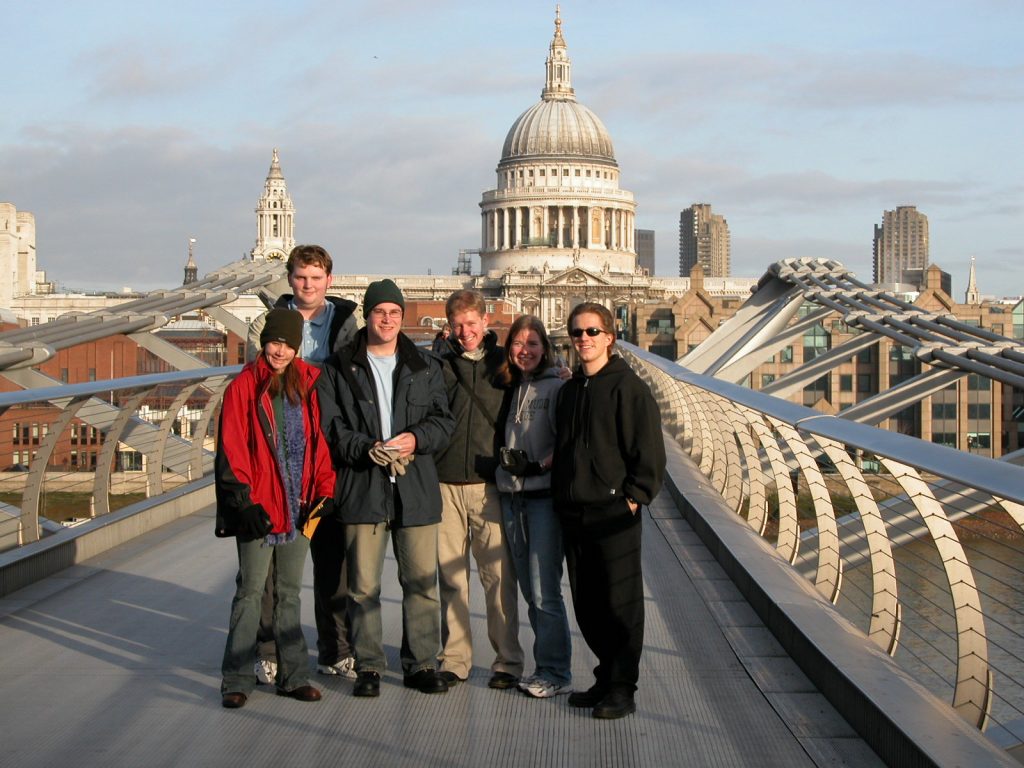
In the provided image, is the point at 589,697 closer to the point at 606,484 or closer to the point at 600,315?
the point at 606,484

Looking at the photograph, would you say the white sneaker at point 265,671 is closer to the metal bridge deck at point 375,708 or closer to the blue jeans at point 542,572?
the metal bridge deck at point 375,708

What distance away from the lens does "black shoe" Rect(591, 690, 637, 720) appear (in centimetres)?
490

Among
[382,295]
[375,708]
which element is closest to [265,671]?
[375,708]

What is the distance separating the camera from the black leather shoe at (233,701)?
16.4 feet

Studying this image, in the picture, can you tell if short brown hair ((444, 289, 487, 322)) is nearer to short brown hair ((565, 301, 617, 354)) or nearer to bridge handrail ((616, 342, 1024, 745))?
short brown hair ((565, 301, 617, 354))

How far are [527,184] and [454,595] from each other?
137m

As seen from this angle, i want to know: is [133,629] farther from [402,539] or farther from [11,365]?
[11,365]

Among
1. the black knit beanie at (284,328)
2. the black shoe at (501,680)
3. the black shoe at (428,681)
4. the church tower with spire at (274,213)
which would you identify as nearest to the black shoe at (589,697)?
the black shoe at (501,680)

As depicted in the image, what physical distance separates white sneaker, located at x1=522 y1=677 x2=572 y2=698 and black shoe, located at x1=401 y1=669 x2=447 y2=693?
0.27m

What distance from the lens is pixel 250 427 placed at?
17.0ft

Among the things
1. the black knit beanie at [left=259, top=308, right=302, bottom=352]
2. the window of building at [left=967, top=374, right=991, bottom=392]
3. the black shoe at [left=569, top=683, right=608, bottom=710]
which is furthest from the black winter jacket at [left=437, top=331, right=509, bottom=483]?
the window of building at [left=967, top=374, right=991, bottom=392]

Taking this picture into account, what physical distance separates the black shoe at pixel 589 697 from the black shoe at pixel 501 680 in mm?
296

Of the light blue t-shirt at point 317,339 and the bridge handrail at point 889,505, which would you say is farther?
the light blue t-shirt at point 317,339

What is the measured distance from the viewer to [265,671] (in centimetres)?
534
